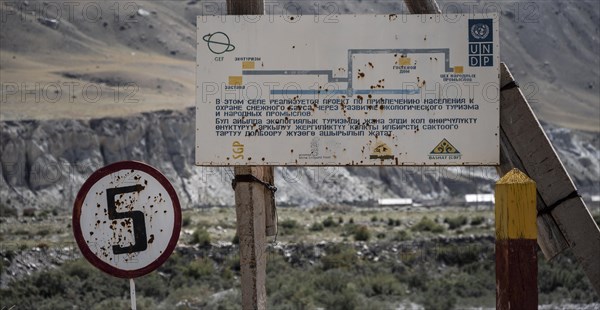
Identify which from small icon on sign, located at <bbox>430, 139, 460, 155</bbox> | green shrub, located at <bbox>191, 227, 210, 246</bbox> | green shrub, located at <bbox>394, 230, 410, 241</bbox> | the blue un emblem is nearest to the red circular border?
small icon on sign, located at <bbox>430, 139, 460, 155</bbox>

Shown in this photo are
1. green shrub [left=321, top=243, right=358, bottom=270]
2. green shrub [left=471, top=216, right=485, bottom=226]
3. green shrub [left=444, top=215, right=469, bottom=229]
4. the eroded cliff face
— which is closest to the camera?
green shrub [left=321, top=243, right=358, bottom=270]

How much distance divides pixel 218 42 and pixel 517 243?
8.33 feet

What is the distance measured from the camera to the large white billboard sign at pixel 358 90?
20.9 ft

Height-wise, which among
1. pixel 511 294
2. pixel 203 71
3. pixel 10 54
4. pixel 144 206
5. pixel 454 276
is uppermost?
pixel 10 54

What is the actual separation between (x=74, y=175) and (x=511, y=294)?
48825 mm

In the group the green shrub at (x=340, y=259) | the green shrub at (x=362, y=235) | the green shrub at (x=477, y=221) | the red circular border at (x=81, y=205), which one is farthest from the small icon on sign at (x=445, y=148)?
the green shrub at (x=477, y=221)

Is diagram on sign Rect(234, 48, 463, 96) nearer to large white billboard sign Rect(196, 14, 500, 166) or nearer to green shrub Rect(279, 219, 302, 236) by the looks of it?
large white billboard sign Rect(196, 14, 500, 166)

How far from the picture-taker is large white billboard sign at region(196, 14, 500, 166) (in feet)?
20.9

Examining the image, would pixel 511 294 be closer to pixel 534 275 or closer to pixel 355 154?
pixel 534 275

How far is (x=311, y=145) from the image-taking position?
6.44 m

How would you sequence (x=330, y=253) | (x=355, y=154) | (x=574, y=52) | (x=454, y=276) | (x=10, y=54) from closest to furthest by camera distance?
(x=355, y=154) → (x=454, y=276) → (x=330, y=253) → (x=10, y=54) → (x=574, y=52)

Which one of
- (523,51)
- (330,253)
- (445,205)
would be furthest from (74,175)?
(523,51)

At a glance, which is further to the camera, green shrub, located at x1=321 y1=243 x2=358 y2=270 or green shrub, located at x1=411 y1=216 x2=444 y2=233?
green shrub, located at x1=411 y1=216 x2=444 y2=233

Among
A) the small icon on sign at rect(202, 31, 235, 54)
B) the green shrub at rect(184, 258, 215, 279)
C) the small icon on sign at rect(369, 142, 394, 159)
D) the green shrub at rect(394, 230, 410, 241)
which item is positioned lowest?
the green shrub at rect(184, 258, 215, 279)
